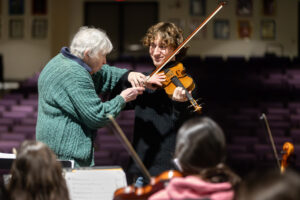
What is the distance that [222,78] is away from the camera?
7.08 m

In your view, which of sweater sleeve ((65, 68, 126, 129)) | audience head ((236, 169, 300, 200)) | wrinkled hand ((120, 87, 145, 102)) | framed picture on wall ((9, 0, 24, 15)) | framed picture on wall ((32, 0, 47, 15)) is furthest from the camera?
framed picture on wall ((9, 0, 24, 15))

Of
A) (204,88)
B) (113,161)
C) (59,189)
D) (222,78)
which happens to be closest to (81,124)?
(59,189)

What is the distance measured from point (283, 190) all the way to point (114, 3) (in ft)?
30.8

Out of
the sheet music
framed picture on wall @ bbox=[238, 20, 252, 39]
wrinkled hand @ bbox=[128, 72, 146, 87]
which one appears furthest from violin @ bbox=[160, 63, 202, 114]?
framed picture on wall @ bbox=[238, 20, 252, 39]

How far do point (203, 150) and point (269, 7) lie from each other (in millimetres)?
9208

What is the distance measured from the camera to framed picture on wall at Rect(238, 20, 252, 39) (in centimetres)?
981

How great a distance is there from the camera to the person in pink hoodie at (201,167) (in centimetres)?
125

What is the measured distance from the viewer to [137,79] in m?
2.09

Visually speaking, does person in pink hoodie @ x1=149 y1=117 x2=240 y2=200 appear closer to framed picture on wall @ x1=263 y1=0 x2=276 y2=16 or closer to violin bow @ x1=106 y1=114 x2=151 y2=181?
violin bow @ x1=106 y1=114 x2=151 y2=181

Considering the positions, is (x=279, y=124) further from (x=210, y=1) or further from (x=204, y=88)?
(x=210, y=1)

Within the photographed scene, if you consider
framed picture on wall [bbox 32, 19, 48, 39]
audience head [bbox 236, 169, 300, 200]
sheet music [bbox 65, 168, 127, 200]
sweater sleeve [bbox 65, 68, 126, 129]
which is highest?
framed picture on wall [bbox 32, 19, 48, 39]

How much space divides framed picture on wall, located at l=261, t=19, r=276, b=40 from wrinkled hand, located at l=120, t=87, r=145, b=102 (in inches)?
331

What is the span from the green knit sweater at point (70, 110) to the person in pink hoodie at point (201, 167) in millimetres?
664

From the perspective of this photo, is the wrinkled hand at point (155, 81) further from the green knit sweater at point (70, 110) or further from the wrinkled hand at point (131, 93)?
the green knit sweater at point (70, 110)
